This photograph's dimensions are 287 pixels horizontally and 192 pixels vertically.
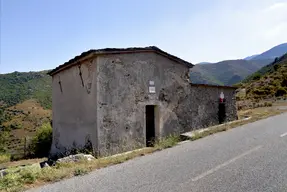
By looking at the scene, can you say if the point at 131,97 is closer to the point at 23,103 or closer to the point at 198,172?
the point at 198,172

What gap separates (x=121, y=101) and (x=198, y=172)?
19.6 feet

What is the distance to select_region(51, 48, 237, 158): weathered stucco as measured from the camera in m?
10.3

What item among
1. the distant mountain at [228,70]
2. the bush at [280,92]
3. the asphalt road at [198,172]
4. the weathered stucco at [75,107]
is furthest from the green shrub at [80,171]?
the distant mountain at [228,70]

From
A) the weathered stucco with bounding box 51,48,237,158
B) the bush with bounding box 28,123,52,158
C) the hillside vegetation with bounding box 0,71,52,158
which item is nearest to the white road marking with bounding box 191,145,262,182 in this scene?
the weathered stucco with bounding box 51,48,237,158

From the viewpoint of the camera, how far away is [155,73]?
1213 cm

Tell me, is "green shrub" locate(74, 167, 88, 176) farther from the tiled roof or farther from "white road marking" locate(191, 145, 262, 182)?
the tiled roof

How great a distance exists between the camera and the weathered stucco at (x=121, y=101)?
10.3m

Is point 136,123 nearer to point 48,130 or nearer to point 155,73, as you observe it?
point 155,73

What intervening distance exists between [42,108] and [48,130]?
5336 cm

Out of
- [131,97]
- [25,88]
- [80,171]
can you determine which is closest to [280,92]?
[131,97]

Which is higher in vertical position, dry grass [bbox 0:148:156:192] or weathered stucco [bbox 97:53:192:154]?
weathered stucco [bbox 97:53:192:154]

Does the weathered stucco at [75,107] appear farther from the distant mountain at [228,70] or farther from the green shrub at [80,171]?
the distant mountain at [228,70]

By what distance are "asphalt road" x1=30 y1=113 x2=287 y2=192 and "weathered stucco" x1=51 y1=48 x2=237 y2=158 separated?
10.7 feet

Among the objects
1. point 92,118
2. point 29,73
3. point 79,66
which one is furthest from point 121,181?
point 29,73
